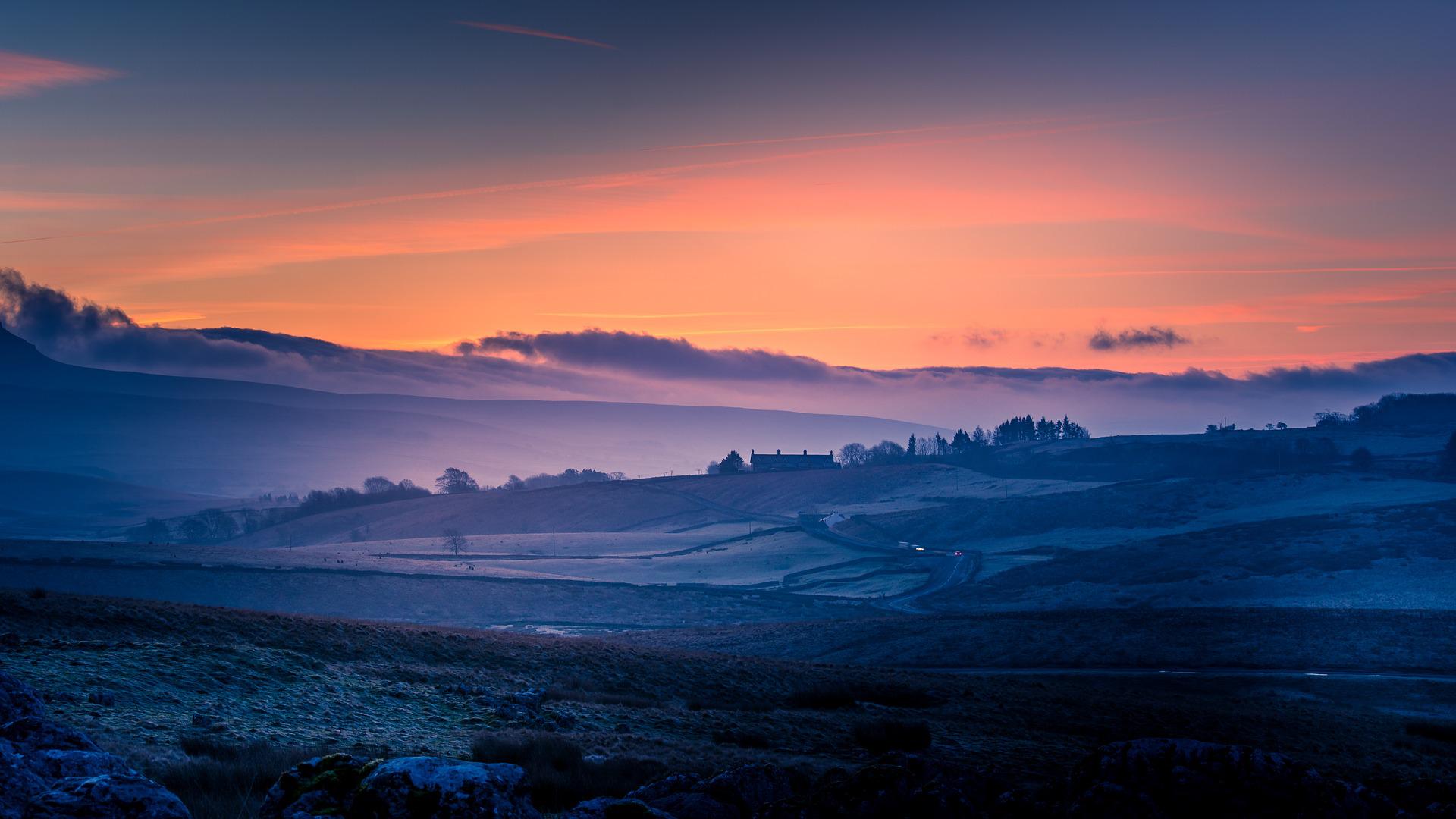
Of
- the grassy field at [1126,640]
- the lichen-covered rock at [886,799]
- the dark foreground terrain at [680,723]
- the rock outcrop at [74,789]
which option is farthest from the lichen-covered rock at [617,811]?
the grassy field at [1126,640]

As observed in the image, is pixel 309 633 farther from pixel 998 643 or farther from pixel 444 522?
pixel 444 522

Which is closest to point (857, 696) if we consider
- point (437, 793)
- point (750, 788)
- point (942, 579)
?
point (750, 788)

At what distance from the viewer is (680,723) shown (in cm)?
2542

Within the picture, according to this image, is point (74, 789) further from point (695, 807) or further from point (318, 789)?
point (695, 807)

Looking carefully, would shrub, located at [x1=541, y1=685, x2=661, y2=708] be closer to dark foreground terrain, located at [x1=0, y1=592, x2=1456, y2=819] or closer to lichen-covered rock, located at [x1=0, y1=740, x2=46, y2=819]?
dark foreground terrain, located at [x1=0, y1=592, x2=1456, y2=819]

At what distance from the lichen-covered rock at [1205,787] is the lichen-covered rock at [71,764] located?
31.5ft

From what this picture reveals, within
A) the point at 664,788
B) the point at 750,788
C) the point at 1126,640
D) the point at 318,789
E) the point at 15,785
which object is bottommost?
the point at 1126,640

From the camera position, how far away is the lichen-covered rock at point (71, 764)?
892 cm

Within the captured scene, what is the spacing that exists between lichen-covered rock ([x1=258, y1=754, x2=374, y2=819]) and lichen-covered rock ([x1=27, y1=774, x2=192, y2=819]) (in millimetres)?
1228

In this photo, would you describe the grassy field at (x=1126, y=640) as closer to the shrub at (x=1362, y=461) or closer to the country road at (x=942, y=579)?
the country road at (x=942, y=579)

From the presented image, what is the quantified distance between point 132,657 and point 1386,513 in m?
122

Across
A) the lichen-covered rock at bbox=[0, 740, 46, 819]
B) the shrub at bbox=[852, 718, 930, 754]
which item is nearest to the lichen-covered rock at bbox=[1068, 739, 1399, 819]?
the lichen-covered rock at bbox=[0, 740, 46, 819]

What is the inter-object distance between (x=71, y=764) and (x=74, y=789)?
1278mm

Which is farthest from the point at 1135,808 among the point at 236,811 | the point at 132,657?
the point at 132,657
